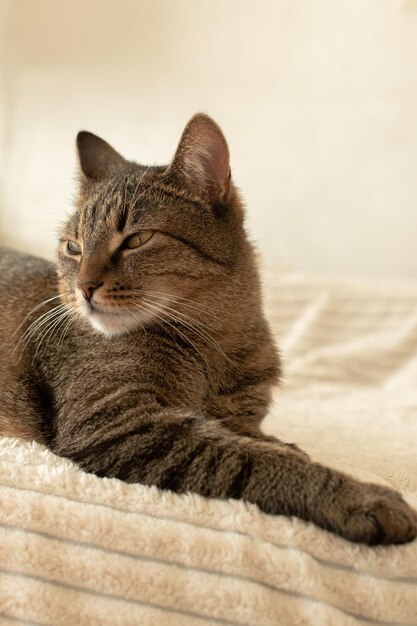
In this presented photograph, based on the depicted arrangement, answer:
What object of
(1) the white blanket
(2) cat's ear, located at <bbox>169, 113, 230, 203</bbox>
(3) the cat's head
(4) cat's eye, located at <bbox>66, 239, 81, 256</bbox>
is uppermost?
(2) cat's ear, located at <bbox>169, 113, 230, 203</bbox>

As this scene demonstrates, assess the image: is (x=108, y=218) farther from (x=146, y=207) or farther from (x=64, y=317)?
(x=64, y=317)

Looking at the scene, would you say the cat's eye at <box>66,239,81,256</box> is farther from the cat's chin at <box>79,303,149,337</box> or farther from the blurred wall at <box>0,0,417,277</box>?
the blurred wall at <box>0,0,417,277</box>

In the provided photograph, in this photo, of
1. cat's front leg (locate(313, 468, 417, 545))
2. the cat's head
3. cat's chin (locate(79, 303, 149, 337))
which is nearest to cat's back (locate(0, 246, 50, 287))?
the cat's head

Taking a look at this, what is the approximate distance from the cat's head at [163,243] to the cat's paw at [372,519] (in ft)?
1.91

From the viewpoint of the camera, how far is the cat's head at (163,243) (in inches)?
55.6

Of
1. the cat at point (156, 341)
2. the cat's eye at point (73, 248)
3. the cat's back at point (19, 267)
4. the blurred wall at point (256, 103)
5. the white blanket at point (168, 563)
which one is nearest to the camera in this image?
the white blanket at point (168, 563)

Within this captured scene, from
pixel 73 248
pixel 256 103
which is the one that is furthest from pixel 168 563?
pixel 256 103

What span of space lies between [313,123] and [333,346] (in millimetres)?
1058

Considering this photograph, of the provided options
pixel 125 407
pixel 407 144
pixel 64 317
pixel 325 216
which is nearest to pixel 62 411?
pixel 125 407

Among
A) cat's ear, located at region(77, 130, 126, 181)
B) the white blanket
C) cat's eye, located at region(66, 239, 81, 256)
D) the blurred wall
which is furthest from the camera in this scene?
the blurred wall

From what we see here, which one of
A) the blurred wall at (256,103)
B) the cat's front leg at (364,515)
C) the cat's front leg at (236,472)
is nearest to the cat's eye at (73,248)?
the cat's front leg at (236,472)

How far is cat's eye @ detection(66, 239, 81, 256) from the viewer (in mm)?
1597

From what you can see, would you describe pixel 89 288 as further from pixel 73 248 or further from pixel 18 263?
pixel 18 263

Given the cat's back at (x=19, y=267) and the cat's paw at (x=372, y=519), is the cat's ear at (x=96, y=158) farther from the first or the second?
the cat's paw at (x=372, y=519)
